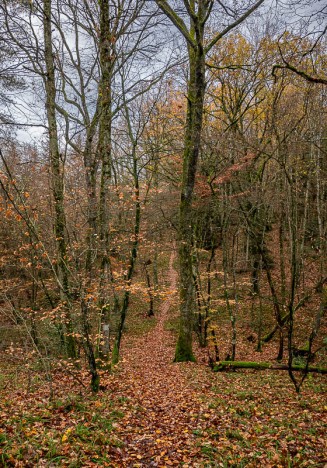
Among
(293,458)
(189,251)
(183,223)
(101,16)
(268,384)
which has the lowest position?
(268,384)

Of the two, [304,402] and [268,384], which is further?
[268,384]

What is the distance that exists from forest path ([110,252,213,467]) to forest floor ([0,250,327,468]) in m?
0.02

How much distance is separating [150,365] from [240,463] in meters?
7.03

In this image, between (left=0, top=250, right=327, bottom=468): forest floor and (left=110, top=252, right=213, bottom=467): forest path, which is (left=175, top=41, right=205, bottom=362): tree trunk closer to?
(left=110, top=252, right=213, bottom=467): forest path

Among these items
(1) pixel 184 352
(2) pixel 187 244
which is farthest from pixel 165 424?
(2) pixel 187 244

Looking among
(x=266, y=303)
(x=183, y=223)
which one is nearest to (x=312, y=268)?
(x=266, y=303)

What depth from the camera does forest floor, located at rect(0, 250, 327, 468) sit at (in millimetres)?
4062

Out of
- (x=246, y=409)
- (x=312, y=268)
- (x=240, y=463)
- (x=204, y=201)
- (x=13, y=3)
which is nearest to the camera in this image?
(x=240, y=463)

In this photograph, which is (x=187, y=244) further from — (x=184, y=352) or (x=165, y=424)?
(x=165, y=424)

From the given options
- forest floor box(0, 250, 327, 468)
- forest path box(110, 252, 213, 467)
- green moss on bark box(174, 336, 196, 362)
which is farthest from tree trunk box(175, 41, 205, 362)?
forest floor box(0, 250, 327, 468)

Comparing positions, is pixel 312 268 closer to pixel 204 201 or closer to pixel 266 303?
pixel 266 303

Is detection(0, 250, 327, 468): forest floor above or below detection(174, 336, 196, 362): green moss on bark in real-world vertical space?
above

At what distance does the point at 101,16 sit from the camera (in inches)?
295

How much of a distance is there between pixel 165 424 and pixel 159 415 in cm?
43
